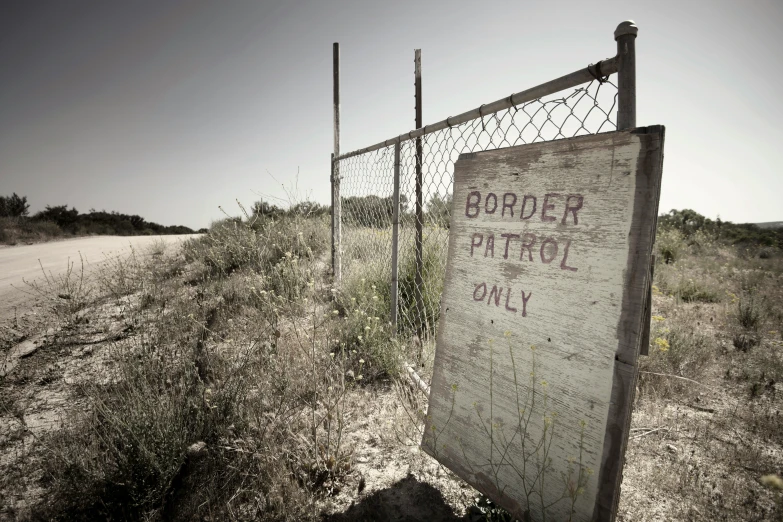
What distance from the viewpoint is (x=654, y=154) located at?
1.02 metres

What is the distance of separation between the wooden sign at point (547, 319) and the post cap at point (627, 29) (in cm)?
37

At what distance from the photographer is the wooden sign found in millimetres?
1094

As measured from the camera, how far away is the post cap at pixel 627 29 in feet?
3.70

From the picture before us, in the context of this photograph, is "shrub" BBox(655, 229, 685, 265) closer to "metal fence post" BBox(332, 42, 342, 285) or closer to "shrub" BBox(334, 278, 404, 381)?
"metal fence post" BBox(332, 42, 342, 285)

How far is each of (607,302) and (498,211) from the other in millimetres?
580

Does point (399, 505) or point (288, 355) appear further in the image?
point (288, 355)

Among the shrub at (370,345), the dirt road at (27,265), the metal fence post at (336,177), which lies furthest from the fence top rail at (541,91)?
the dirt road at (27,265)

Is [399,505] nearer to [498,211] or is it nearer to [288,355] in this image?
[288,355]

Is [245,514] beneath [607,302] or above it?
beneath

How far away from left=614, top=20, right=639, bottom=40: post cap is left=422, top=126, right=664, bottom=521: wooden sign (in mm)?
368

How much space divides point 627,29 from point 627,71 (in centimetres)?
15

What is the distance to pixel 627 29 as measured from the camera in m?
1.13

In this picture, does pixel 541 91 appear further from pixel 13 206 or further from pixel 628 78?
pixel 13 206

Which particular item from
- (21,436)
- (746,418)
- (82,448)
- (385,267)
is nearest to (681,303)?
(746,418)
